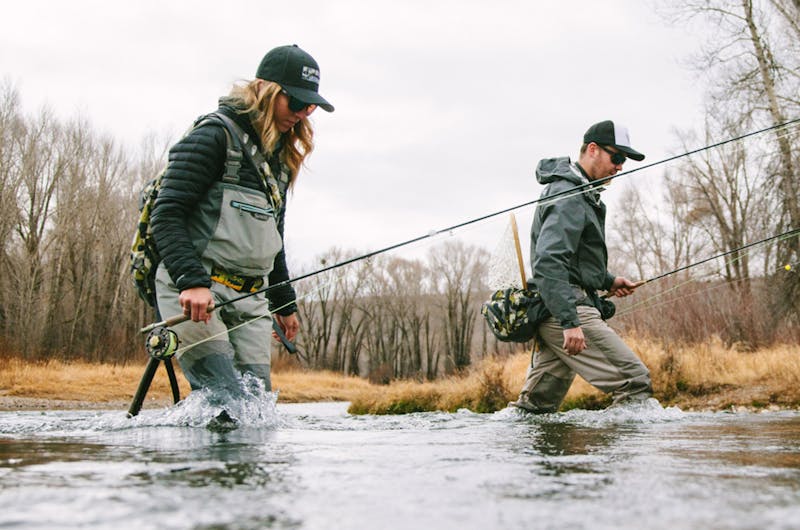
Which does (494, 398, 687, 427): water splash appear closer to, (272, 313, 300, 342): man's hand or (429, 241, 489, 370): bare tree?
(272, 313, 300, 342): man's hand

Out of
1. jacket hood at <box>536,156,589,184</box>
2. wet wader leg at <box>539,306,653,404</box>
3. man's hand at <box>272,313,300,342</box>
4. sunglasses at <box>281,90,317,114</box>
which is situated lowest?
wet wader leg at <box>539,306,653,404</box>

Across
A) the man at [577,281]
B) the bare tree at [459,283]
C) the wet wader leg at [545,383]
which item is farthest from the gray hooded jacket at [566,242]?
the bare tree at [459,283]

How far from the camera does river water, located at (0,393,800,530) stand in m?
1.43

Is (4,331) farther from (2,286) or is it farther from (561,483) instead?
(561,483)

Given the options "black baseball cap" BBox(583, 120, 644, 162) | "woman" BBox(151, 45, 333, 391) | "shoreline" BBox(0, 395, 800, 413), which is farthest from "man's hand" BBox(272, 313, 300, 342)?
"shoreline" BBox(0, 395, 800, 413)

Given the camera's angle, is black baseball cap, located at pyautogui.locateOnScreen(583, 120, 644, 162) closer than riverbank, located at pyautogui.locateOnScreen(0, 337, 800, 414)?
Yes

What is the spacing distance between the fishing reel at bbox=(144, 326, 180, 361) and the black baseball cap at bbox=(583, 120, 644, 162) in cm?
332

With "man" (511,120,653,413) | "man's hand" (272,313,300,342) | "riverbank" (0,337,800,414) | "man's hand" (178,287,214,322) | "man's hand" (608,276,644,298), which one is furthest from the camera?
"riverbank" (0,337,800,414)

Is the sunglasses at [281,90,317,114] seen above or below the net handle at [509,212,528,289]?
above

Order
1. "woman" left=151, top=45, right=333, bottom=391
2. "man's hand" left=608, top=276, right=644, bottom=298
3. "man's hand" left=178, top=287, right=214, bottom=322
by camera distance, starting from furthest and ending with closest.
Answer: "man's hand" left=608, top=276, right=644, bottom=298 → "woman" left=151, top=45, right=333, bottom=391 → "man's hand" left=178, top=287, right=214, bottom=322

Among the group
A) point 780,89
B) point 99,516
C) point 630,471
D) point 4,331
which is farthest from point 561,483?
point 4,331

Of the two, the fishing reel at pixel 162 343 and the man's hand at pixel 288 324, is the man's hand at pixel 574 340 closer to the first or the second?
the man's hand at pixel 288 324

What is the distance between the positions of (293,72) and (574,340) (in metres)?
2.42

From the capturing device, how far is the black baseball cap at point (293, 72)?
12.9 feet
